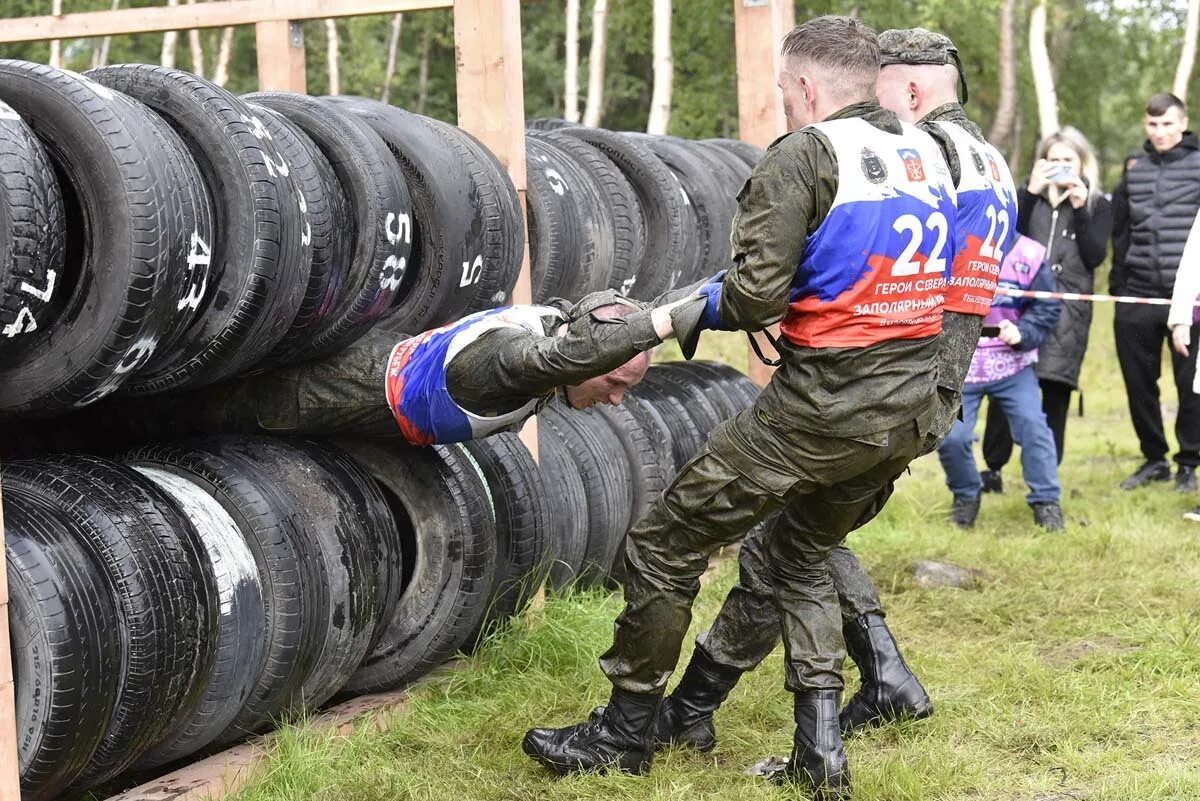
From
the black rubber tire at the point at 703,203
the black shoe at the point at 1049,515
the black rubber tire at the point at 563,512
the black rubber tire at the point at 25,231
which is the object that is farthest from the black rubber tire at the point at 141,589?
the black shoe at the point at 1049,515

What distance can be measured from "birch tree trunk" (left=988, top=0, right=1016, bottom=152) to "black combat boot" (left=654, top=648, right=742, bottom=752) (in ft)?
65.4

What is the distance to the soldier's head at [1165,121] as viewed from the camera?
8516 millimetres

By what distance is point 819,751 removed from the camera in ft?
13.5

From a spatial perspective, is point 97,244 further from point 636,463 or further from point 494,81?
point 636,463

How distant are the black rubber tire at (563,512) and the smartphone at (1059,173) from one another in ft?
13.1

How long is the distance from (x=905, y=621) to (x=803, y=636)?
2.03 m

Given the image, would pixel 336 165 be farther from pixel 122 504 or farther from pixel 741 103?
pixel 741 103

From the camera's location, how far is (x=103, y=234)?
144 inches

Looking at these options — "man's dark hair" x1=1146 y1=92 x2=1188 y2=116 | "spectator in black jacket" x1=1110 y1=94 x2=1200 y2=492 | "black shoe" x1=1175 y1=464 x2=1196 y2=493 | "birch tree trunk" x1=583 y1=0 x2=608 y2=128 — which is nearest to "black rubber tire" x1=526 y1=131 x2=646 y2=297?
"man's dark hair" x1=1146 y1=92 x2=1188 y2=116

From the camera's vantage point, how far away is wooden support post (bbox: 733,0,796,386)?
24.7 ft

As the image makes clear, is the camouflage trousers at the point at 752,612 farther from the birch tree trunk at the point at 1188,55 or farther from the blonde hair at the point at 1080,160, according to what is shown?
the birch tree trunk at the point at 1188,55

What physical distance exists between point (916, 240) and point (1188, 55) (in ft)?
62.0

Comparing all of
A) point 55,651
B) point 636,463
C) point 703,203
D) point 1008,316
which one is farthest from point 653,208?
point 55,651

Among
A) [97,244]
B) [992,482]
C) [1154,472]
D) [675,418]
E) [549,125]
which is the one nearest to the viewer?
[97,244]
